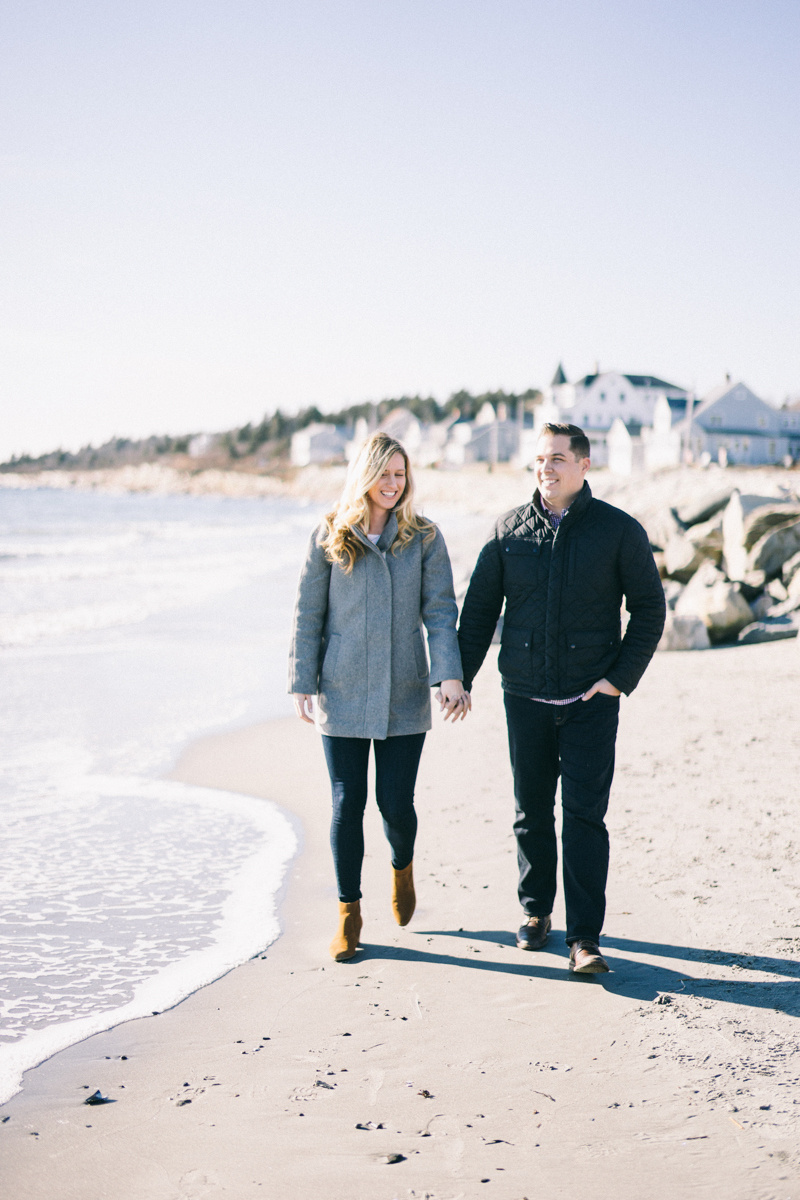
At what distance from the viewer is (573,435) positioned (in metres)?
→ 3.56

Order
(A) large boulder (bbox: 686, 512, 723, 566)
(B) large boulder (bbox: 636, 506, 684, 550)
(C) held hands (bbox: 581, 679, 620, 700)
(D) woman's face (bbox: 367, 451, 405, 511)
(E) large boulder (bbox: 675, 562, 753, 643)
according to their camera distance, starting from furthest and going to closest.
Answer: (B) large boulder (bbox: 636, 506, 684, 550)
(A) large boulder (bbox: 686, 512, 723, 566)
(E) large boulder (bbox: 675, 562, 753, 643)
(D) woman's face (bbox: 367, 451, 405, 511)
(C) held hands (bbox: 581, 679, 620, 700)

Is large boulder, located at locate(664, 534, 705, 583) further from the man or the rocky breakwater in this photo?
the man

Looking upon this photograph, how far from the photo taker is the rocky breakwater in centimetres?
1019

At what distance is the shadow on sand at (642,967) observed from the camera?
10.5ft

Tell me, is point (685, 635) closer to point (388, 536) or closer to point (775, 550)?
point (775, 550)

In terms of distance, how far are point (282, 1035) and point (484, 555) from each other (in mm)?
1800

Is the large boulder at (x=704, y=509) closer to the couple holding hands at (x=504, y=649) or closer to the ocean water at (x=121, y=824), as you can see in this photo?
the ocean water at (x=121, y=824)

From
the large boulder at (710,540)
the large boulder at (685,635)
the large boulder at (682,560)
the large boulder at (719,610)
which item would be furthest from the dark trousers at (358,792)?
the large boulder at (710,540)

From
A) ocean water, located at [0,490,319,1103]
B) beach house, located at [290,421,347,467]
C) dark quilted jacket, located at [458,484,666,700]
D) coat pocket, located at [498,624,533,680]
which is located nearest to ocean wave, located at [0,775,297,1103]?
ocean water, located at [0,490,319,1103]

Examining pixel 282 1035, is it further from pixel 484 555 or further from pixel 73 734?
pixel 73 734

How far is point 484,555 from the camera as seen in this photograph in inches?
146

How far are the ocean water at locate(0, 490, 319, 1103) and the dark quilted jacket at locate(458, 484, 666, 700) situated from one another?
156cm

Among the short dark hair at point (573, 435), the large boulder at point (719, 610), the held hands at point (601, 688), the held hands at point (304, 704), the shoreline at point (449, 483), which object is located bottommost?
the large boulder at point (719, 610)

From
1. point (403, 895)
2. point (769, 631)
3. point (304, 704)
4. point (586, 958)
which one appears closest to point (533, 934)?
point (586, 958)
